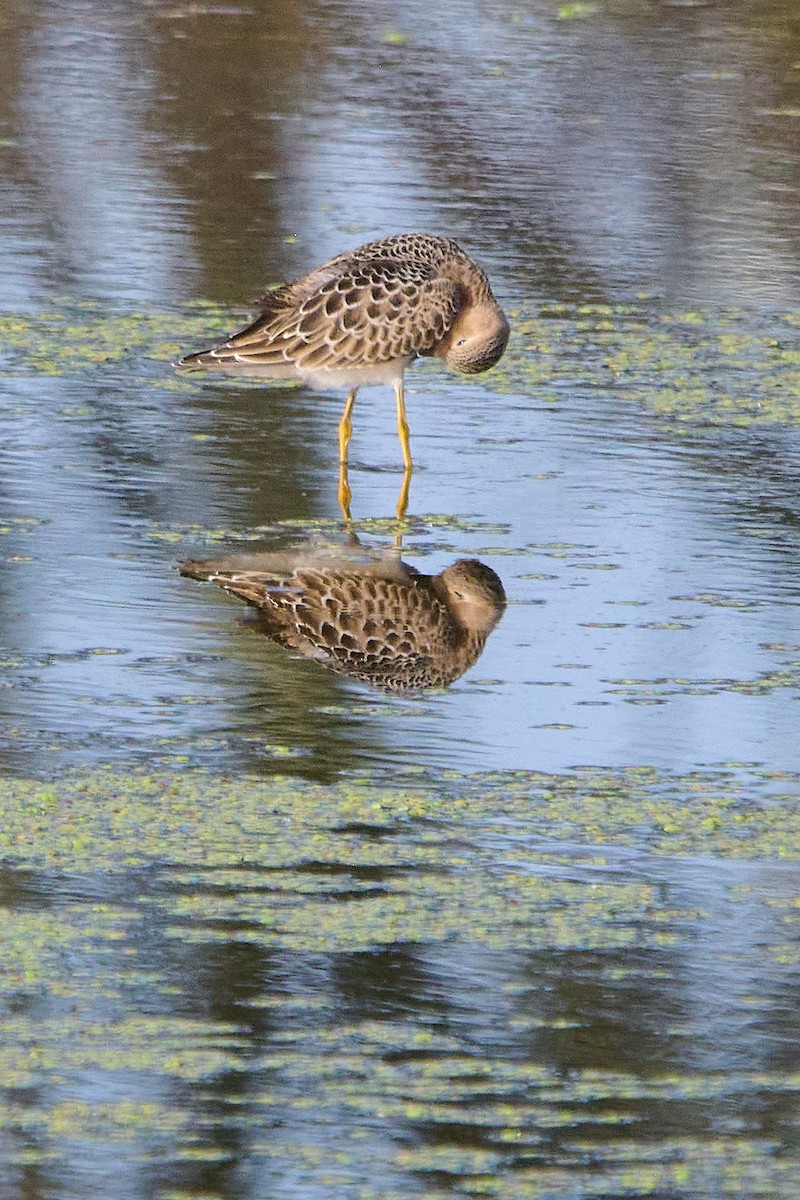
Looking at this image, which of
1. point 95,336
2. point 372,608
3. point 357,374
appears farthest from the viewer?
point 95,336

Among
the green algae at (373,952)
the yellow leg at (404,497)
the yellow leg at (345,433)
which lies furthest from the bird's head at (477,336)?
the green algae at (373,952)

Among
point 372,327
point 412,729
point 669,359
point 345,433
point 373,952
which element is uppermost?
point 372,327

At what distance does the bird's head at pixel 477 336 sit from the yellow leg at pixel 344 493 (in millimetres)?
694

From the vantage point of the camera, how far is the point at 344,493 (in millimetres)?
8953

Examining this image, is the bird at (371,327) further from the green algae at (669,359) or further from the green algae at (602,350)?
the green algae at (669,359)

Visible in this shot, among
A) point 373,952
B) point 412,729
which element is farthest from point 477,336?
point 373,952

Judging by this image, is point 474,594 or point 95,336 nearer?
point 474,594

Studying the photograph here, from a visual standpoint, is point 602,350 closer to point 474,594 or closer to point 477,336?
point 477,336

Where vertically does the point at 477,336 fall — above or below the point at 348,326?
below

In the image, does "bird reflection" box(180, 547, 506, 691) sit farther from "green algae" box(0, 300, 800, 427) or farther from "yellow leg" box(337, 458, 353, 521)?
"green algae" box(0, 300, 800, 427)

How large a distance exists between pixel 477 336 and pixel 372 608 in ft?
7.45

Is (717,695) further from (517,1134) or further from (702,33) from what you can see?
(702,33)

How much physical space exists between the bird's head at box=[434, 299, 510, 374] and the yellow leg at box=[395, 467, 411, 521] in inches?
24.0

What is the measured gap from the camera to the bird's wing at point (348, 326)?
925 cm
